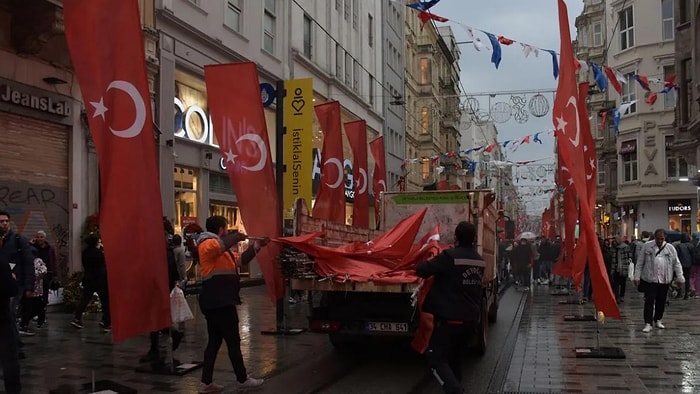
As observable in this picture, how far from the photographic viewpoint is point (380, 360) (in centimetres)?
973

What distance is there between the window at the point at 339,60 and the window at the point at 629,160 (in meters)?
18.2

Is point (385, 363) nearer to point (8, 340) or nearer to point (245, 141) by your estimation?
point (245, 141)

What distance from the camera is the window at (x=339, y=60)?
3266 cm

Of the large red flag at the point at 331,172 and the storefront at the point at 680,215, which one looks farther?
the storefront at the point at 680,215

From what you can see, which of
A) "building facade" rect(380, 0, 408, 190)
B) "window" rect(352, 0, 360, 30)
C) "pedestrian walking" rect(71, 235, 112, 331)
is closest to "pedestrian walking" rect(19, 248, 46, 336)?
"pedestrian walking" rect(71, 235, 112, 331)

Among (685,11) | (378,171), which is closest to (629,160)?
(685,11)

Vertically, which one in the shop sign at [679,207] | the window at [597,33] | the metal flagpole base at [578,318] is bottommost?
the metal flagpole base at [578,318]

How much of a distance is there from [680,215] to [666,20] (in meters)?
10.8

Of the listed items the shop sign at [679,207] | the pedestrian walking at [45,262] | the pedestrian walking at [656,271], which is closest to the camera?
the pedestrian walking at [656,271]

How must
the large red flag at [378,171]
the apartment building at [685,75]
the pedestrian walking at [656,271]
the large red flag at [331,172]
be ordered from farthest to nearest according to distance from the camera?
the apartment building at [685,75] → the large red flag at [378,171] → the large red flag at [331,172] → the pedestrian walking at [656,271]

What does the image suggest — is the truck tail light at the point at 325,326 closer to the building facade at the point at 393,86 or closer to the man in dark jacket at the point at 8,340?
the man in dark jacket at the point at 8,340

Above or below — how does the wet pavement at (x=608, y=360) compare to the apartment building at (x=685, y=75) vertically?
below

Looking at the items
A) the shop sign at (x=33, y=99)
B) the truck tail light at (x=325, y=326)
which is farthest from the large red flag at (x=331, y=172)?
the shop sign at (x=33, y=99)

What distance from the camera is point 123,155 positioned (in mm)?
6723
